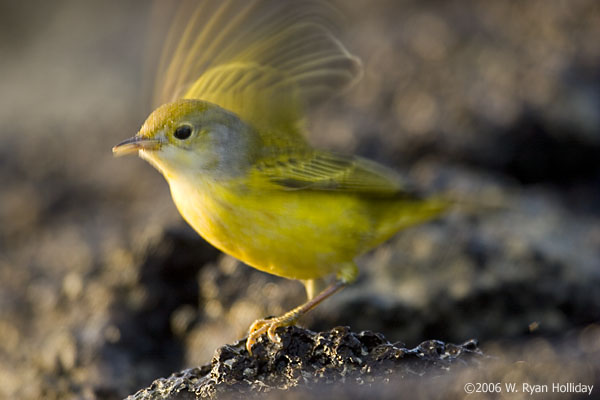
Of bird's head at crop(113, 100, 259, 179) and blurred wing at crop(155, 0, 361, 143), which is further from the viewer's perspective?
blurred wing at crop(155, 0, 361, 143)

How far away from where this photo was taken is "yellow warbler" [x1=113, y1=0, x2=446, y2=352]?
347cm

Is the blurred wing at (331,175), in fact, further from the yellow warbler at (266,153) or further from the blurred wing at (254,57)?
the blurred wing at (254,57)

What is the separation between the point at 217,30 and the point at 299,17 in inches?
23.9

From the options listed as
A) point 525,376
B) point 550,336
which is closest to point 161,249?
point 550,336

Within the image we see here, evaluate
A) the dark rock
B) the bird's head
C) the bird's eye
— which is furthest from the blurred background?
the bird's eye

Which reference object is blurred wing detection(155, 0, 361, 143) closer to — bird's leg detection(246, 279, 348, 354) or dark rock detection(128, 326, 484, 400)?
bird's leg detection(246, 279, 348, 354)

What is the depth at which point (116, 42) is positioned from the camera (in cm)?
1215

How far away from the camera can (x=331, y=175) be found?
12.9 feet

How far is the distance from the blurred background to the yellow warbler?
58 centimetres

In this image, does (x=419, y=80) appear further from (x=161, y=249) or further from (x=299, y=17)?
(x=161, y=249)

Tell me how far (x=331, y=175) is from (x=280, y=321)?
950 mm

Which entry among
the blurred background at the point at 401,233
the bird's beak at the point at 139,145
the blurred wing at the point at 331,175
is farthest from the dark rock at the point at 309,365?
the bird's beak at the point at 139,145

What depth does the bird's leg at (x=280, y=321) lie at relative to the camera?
312 cm

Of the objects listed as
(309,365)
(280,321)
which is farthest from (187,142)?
(309,365)
